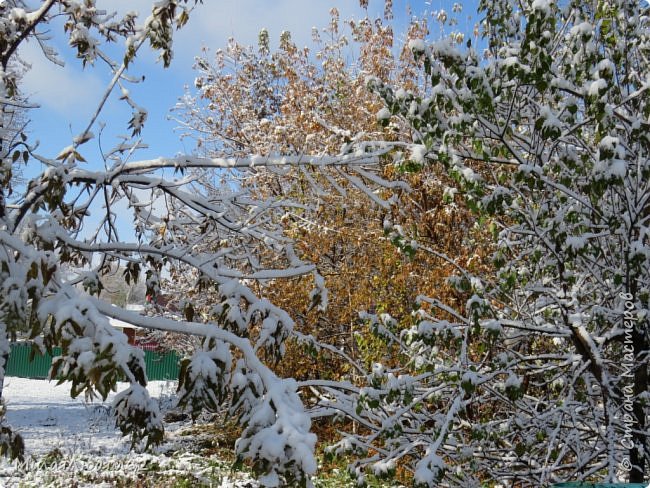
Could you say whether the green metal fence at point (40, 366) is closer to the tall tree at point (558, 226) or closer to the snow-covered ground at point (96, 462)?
the snow-covered ground at point (96, 462)

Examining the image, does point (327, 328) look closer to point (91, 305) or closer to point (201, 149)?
point (201, 149)

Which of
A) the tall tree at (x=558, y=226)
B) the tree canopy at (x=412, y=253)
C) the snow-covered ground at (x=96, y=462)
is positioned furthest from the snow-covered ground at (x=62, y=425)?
the tall tree at (x=558, y=226)

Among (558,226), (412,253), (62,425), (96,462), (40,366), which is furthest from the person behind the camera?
(40,366)

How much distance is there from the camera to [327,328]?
33.1ft

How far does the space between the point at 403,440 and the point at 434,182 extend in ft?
12.3

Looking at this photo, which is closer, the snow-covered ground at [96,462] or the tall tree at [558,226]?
the tall tree at [558,226]

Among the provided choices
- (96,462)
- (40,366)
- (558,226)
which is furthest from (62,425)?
(40,366)

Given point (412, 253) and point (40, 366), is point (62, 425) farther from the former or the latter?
point (40, 366)

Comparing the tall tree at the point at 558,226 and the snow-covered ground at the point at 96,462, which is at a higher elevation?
the tall tree at the point at 558,226

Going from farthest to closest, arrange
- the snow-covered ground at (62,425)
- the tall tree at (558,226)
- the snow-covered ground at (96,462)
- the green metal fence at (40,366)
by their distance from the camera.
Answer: the green metal fence at (40,366), the snow-covered ground at (62,425), the snow-covered ground at (96,462), the tall tree at (558,226)

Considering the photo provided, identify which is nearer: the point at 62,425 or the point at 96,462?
the point at 96,462

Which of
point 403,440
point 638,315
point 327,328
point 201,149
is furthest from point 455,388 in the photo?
point 201,149

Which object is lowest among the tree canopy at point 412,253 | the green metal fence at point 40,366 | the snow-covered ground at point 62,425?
the snow-covered ground at point 62,425

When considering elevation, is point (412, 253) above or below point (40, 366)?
above
